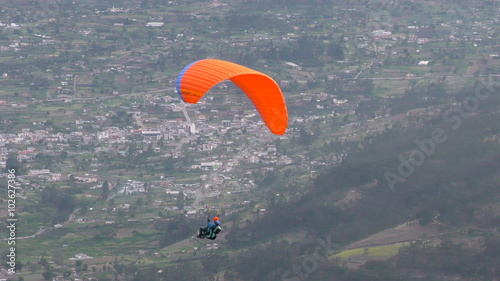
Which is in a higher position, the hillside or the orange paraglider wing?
the orange paraglider wing

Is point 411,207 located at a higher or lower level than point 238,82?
lower

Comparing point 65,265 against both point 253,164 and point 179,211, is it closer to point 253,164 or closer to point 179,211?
point 179,211

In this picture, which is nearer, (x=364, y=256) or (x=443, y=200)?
(x=364, y=256)

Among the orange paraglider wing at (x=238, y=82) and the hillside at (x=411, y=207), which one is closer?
the orange paraglider wing at (x=238, y=82)

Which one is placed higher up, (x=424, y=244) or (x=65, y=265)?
(x=424, y=244)

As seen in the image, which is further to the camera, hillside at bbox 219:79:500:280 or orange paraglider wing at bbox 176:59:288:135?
hillside at bbox 219:79:500:280

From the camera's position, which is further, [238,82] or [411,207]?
[411,207]

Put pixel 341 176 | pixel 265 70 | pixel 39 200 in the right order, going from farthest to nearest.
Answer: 1. pixel 265 70
2. pixel 39 200
3. pixel 341 176

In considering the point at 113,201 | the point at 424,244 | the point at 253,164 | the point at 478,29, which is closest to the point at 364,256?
the point at 424,244
